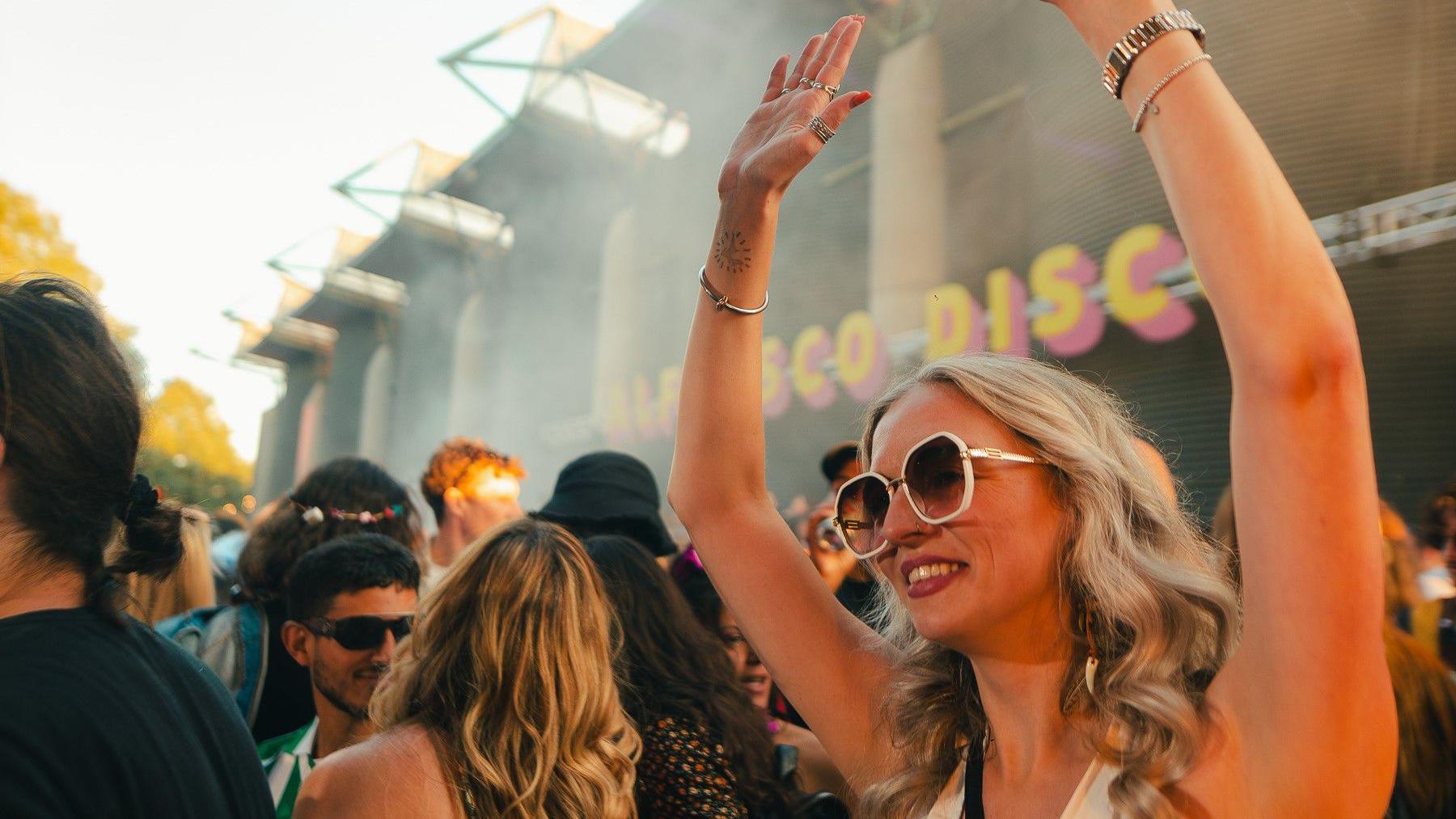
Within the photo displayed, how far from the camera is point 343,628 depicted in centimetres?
244

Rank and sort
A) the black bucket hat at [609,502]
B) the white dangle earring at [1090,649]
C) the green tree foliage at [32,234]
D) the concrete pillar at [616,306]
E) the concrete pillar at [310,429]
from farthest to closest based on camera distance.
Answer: the concrete pillar at [310,429], the concrete pillar at [616,306], the green tree foliage at [32,234], the black bucket hat at [609,502], the white dangle earring at [1090,649]

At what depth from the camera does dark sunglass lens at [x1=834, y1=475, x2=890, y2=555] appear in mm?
1338

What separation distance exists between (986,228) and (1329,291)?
6.52 metres

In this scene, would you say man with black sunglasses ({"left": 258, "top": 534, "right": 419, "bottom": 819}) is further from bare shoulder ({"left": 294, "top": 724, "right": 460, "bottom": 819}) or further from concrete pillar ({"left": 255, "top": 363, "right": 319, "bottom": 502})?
concrete pillar ({"left": 255, "top": 363, "right": 319, "bottom": 502})

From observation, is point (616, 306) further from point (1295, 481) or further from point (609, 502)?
point (1295, 481)

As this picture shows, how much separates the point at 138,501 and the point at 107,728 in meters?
0.33

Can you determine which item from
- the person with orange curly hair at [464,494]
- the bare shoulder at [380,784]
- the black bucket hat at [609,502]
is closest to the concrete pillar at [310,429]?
the person with orange curly hair at [464,494]

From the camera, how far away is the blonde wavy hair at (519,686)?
5.77 feet

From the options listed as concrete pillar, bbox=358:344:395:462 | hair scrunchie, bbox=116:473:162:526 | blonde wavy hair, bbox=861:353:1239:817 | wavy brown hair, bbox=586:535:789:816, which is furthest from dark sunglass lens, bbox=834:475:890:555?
concrete pillar, bbox=358:344:395:462

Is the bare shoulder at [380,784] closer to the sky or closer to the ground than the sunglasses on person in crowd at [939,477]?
closer to the ground

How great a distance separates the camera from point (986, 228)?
23.7 feet

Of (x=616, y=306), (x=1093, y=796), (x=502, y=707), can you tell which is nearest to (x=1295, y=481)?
(x=1093, y=796)

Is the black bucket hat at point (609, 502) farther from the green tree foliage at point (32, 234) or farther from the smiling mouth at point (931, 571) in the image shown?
the green tree foliage at point (32, 234)

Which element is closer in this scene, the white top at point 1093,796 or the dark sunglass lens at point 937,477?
the white top at point 1093,796
